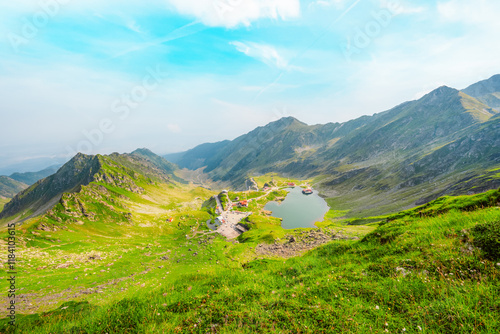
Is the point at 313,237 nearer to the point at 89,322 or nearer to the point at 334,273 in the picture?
the point at 334,273

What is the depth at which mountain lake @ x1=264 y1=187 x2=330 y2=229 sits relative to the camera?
12962 cm

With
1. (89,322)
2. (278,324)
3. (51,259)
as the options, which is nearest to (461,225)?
(278,324)

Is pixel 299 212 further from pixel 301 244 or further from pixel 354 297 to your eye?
pixel 354 297

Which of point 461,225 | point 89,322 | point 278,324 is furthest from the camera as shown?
point 461,225

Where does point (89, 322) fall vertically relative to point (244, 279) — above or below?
above

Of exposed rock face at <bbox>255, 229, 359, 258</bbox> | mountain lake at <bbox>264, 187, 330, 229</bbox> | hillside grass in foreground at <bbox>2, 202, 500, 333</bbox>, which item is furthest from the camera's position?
mountain lake at <bbox>264, 187, 330, 229</bbox>

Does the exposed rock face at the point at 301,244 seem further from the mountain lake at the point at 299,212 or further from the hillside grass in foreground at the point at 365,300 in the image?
the mountain lake at the point at 299,212

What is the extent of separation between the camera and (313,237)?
163 feet

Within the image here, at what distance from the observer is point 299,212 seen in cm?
15850

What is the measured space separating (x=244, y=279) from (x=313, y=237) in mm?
43438

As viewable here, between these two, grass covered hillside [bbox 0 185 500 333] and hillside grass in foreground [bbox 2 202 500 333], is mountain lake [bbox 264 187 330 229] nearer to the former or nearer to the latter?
grass covered hillside [bbox 0 185 500 333]

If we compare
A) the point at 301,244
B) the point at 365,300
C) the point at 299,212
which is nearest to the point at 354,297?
the point at 365,300

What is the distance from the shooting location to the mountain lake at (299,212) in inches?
5103

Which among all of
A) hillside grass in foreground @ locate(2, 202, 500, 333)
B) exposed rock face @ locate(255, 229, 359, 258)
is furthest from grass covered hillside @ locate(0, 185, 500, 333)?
exposed rock face @ locate(255, 229, 359, 258)
